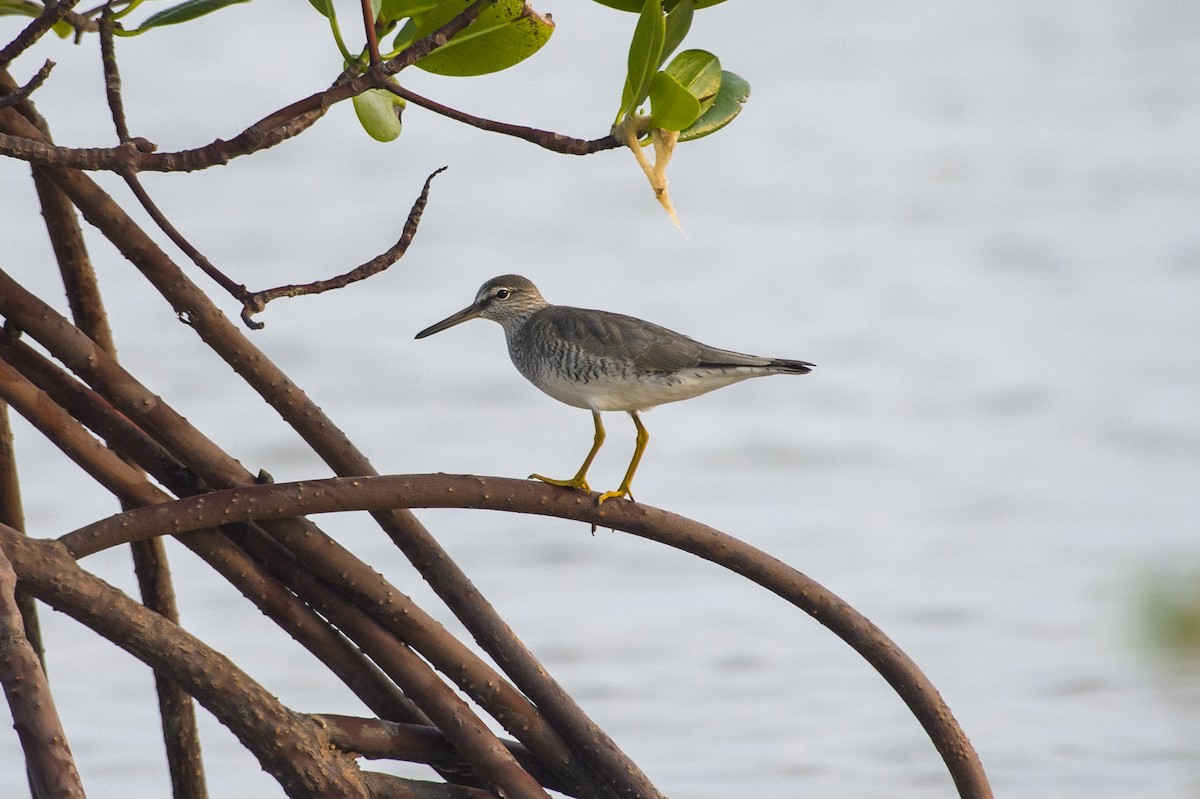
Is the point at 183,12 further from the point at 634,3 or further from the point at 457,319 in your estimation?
the point at 457,319

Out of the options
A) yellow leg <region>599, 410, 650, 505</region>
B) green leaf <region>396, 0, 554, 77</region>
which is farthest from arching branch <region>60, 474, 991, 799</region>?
green leaf <region>396, 0, 554, 77</region>

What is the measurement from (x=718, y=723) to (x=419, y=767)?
1130mm

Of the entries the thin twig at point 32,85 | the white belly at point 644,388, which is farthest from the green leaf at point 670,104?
the white belly at point 644,388

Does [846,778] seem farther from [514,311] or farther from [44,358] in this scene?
[44,358]

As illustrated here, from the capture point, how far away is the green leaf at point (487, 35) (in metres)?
2.99

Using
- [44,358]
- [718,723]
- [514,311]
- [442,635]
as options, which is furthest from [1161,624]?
[44,358]

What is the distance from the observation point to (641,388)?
404cm

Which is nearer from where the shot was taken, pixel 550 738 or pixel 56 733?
pixel 56 733

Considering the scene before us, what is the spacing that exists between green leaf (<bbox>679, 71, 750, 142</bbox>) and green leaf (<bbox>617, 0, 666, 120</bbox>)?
0.17 meters

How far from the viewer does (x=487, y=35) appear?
3.04m

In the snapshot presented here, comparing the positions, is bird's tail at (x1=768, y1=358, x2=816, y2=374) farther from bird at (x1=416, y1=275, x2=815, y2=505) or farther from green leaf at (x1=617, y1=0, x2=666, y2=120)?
green leaf at (x1=617, y1=0, x2=666, y2=120)

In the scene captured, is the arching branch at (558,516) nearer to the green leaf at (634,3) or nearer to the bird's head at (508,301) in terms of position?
the green leaf at (634,3)

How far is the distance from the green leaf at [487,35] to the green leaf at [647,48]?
0.90 feet

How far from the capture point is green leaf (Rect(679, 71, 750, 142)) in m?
2.97
